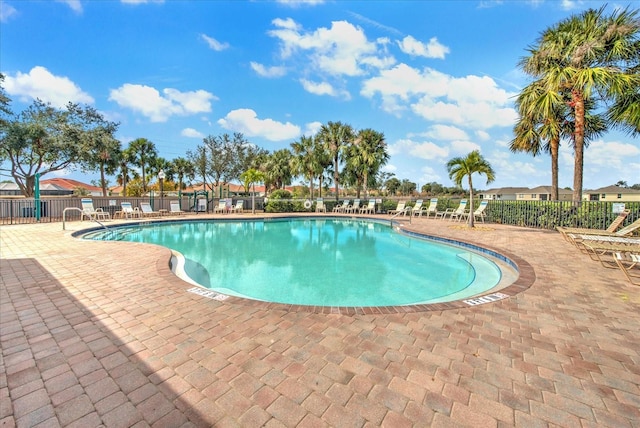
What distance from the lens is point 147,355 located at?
209cm

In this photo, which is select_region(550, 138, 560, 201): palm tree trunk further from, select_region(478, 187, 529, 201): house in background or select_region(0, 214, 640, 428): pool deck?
select_region(478, 187, 529, 201): house in background

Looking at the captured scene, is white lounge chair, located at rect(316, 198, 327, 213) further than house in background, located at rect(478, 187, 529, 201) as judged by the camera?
No

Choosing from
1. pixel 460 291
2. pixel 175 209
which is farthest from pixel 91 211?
pixel 460 291

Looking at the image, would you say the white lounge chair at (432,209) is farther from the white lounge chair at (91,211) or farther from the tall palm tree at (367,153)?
the white lounge chair at (91,211)

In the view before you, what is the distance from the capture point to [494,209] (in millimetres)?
13016

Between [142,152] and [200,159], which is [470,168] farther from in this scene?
[142,152]

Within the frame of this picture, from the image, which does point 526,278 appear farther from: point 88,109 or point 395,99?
point 88,109

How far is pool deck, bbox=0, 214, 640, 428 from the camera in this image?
5.02 ft

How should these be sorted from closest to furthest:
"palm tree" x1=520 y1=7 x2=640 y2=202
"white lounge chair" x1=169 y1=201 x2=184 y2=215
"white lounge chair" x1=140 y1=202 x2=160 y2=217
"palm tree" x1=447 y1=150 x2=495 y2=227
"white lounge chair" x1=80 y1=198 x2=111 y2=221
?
"palm tree" x1=520 y1=7 x2=640 y2=202 < "palm tree" x1=447 y1=150 x2=495 y2=227 < "white lounge chair" x1=80 y1=198 x2=111 y2=221 < "white lounge chair" x1=140 y1=202 x2=160 y2=217 < "white lounge chair" x1=169 y1=201 x2=184 y2=215

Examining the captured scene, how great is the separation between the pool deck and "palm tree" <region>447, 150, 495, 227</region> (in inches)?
304

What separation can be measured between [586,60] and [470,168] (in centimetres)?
496

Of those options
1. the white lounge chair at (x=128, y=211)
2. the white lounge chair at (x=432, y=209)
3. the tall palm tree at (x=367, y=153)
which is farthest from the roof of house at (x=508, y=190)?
the white lounge chair at (x=128, y=211)

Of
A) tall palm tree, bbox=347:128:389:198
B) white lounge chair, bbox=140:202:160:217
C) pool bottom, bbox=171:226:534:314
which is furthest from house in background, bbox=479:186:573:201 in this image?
white lounge chair, bbox=140:202:160:217

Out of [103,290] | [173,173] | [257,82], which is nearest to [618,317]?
[103,290]
